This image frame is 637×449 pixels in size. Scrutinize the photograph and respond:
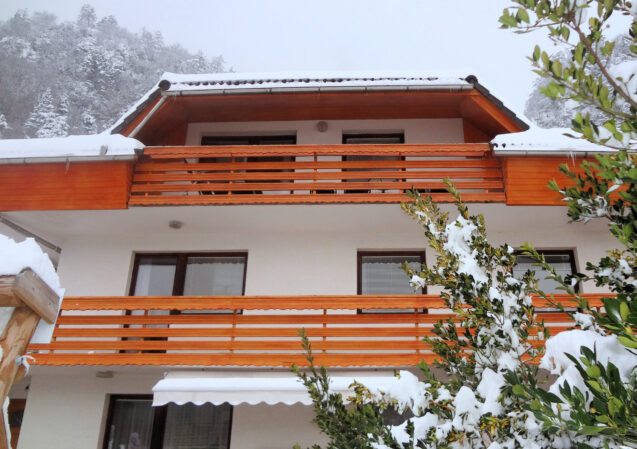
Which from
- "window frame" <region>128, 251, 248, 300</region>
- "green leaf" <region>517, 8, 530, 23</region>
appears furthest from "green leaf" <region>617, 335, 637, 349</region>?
"window frame" <region>128, 251, 248, 300</region>

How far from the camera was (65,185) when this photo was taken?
32.0ft

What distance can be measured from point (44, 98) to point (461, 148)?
4164cm

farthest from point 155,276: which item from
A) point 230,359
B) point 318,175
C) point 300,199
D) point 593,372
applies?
point 593,372

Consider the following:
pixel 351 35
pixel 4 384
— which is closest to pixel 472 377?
pixel 4 384

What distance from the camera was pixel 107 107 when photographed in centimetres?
4309

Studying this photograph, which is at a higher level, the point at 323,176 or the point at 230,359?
the point at 323,176

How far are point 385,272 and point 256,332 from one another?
2.75 m

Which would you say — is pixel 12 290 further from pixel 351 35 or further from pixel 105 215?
pixel 351 35

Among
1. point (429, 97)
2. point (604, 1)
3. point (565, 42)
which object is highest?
point (429, 97)

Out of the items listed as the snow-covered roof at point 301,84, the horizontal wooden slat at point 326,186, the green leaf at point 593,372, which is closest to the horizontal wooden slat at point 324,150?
the horizontal wooden slat at point 326,186

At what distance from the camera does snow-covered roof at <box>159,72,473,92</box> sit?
10562mm

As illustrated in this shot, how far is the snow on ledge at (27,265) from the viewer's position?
9.26ft

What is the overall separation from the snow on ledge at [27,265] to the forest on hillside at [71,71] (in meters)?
38.7

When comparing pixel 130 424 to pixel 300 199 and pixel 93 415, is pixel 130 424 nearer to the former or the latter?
pixel 93 415
